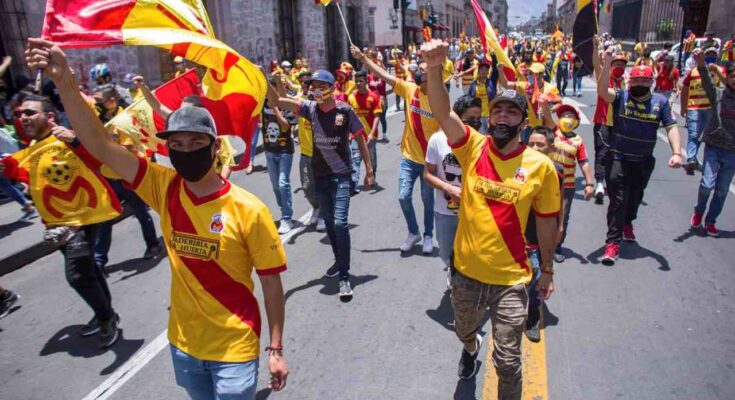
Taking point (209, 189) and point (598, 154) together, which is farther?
point (598, 154)

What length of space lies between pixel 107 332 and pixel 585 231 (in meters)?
5.42

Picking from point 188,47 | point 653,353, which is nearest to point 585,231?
point 653,353

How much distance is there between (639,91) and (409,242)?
9.51ft

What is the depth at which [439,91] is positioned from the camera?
292 centimetres

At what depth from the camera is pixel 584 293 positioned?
4898 mm

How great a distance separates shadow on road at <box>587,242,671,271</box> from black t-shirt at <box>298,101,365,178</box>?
288 centimetres

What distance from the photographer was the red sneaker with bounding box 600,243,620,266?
219 inches

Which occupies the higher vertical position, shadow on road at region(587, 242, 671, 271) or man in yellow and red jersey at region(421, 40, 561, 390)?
man in yellow and red jersey at region(421, 40, 561, 390)

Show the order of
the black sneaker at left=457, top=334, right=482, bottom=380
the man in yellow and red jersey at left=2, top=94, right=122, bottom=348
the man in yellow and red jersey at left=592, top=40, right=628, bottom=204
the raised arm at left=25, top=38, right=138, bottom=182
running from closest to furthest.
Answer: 1. the raised arm at left=25, top=38, right=138, bottom=182
2. the black sneaker at left=457, top=334, right=482, bottom=380
3. the man in yellow and red jersey at left=2, top=94, right=122, bottom=348
4. the man in yellow and red jersey at left=592, top=40, right=628, bottom=204

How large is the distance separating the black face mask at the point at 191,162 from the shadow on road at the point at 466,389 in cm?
226

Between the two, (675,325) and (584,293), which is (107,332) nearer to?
(584,293)

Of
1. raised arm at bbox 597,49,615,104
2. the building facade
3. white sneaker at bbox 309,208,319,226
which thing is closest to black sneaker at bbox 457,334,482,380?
raised arm at bbox 597,49,615,104

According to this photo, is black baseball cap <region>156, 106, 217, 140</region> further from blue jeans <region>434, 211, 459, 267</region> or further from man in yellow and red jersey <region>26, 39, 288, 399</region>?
blue jeans <region>434, 211, 459, 267</region>

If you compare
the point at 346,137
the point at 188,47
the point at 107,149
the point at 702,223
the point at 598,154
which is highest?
the point at 188,47
